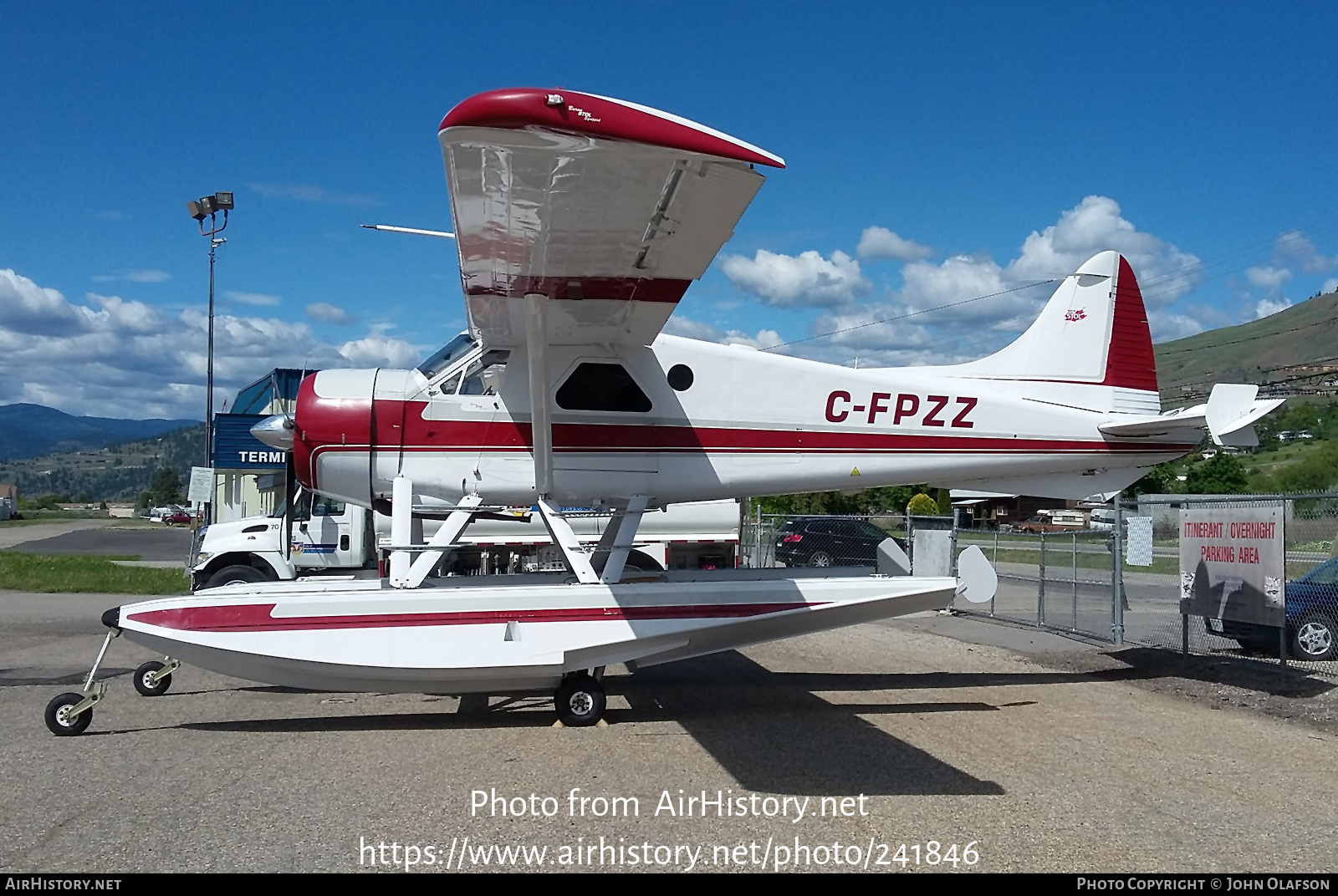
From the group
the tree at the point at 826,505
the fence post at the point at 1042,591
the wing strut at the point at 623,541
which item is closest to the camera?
the wing strut at the point at 623,541

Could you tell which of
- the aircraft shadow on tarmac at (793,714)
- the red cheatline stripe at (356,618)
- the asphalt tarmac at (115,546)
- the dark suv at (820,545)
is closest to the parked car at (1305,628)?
the aircraft shadow on tarmac at (793,714)

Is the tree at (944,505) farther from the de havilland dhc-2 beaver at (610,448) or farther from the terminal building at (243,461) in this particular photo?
the de havilland dhc-2 beaver at (610,448)

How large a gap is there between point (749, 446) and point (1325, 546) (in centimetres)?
1039

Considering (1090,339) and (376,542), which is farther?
(376,542)

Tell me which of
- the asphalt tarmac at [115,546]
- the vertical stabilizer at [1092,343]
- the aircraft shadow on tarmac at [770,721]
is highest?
the vertical stabilizer at [1092,343]

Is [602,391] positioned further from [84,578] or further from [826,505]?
[826,505]

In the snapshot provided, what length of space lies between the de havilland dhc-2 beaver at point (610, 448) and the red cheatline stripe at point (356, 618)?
0.05 ft

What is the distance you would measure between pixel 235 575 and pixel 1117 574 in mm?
11640

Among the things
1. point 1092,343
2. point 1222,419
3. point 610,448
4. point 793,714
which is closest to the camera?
point 793,714

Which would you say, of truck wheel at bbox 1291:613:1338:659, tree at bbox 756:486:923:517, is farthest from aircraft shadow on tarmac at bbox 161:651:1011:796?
tree at bbox 756:486:923:517

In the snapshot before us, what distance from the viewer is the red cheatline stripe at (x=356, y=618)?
7090mm

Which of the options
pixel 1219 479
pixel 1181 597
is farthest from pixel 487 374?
pixel 1219 479

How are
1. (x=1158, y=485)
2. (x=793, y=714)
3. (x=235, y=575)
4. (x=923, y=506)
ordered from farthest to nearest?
1. (x=1158, y=485)
2. (x=923, y=506)
3. (x=235, y=575)
4. (x=793, y=714)

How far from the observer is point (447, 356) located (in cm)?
841
